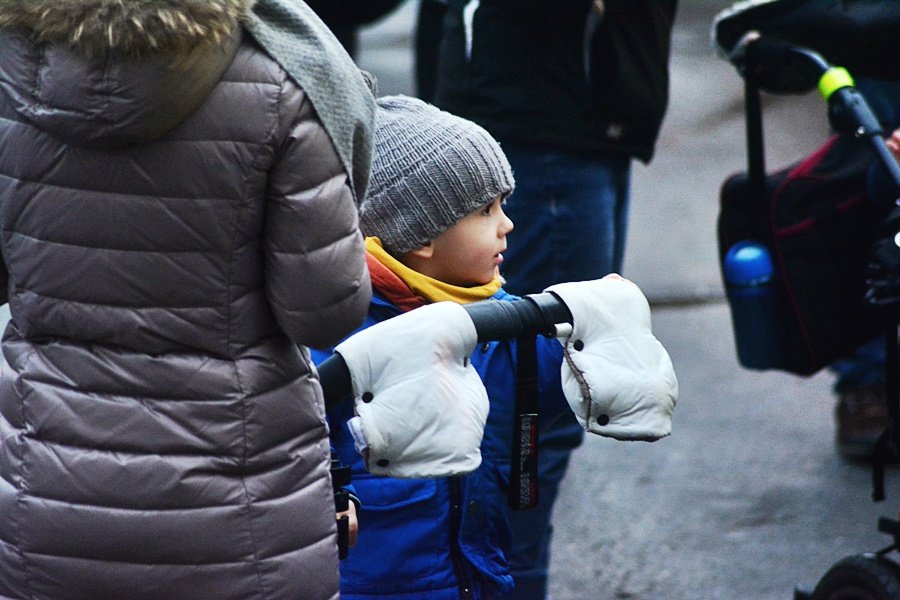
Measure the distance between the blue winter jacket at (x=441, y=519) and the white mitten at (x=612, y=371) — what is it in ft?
1.02

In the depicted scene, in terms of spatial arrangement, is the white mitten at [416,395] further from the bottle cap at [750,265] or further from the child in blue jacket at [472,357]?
the bottle cap at [750,265]

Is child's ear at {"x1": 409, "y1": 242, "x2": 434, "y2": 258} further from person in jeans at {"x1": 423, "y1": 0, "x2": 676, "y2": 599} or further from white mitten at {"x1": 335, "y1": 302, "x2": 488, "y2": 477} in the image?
person in jeans at {"x1": 423, "y1": 0, "x2": 676, "y2": 599}

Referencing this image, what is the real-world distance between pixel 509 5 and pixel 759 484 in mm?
2038

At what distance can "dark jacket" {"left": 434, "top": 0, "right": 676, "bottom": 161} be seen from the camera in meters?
3.66

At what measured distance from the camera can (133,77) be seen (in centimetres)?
198

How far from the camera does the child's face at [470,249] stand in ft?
8.59

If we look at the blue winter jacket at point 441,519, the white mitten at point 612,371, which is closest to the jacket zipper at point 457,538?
the blue winter jacket at point 441,519

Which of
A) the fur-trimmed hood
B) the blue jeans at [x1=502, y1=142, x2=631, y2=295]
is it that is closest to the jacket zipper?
the fur-trimmed hood

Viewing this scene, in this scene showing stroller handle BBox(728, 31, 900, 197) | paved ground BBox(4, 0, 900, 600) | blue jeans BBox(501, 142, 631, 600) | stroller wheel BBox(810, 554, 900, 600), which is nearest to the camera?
stroller wheel BBox(810, 554, 900, 600)

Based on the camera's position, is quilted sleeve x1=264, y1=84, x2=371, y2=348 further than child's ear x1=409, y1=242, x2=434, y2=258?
No

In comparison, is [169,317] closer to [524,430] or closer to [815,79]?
[524,430]

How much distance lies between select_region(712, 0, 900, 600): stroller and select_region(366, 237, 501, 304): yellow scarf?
4.16 ft

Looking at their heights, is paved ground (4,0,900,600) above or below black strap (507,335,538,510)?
below

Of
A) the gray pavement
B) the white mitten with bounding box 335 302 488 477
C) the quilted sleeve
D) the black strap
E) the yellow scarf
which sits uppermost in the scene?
the quilted sleeve
